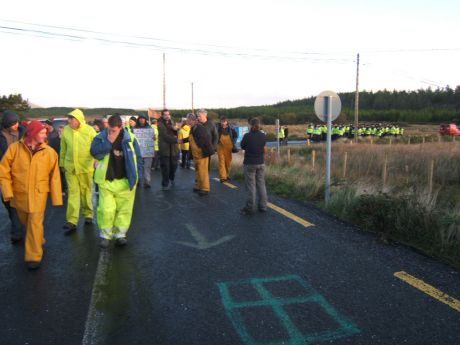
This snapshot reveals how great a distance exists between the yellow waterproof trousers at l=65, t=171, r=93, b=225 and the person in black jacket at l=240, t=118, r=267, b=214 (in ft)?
8.85

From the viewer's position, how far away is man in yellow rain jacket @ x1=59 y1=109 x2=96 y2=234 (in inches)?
238

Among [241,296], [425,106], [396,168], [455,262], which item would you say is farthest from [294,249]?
[425,106]

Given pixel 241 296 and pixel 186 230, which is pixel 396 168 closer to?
pixel 186 230

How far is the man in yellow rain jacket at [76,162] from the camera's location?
19.9ft

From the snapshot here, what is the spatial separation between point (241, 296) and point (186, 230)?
2477mm

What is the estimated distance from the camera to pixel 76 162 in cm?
→ 612

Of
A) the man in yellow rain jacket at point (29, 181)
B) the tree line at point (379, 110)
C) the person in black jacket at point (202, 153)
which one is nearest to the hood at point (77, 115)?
the man in yellow rain jacket at point (29, 181)

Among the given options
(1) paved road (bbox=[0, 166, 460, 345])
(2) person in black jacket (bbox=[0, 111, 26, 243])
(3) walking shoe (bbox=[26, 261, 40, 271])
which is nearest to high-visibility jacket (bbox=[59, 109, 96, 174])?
(2) person in black jacket (bbox=[0, 111, 26, 243])

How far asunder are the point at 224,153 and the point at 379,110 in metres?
108

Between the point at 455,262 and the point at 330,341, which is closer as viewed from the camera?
the point at 330,341

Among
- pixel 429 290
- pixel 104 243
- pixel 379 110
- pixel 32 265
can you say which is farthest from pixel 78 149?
pixel 379 110

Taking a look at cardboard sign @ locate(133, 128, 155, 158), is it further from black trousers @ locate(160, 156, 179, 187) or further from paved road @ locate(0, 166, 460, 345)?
paved road @ locate(0, 166, 460, 345)

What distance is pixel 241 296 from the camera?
379 centimetres

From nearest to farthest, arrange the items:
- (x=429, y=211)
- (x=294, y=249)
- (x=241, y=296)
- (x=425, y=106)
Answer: (x=241, y=296), (x=294, y=249), (x=429, y=211), (x=425, y=106)
